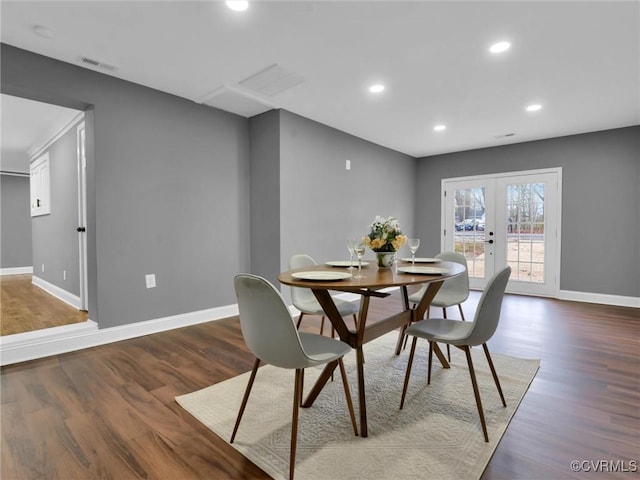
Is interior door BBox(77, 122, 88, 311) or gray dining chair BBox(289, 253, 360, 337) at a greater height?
interior door BBox(77, 122, 88, 311)

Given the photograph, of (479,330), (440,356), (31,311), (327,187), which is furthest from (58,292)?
(479,330)

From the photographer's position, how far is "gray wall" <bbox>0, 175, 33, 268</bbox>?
7.66 m

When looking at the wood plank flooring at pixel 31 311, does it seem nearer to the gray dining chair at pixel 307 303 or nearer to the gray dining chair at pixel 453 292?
the gray dining chair at pixel 307 303

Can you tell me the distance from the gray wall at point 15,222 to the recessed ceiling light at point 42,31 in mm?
7363

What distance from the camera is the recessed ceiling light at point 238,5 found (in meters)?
2.07

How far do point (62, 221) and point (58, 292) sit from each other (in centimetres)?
108

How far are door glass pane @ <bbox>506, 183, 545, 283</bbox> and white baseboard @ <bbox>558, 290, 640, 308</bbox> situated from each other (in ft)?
1.23

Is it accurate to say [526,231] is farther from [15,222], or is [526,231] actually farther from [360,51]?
[15,222]

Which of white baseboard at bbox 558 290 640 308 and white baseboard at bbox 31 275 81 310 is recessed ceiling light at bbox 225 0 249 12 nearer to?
white baseboard at bbox 31 275 81 310

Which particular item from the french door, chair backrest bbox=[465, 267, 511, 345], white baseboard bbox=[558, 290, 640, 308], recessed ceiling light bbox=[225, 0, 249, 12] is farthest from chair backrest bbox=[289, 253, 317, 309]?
white baseboard bbox=[558, 290, 640, 308]

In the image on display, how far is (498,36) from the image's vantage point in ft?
7.97

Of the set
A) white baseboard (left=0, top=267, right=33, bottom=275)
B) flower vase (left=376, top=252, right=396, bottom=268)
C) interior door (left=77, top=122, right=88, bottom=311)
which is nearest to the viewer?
flower vase (left=376, top=252, right=396, bottom=268)

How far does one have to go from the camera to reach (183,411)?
192cm

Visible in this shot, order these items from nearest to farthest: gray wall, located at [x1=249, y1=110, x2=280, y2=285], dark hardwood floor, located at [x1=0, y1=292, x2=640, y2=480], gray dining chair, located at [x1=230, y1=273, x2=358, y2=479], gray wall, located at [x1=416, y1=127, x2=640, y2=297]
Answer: gray dining chair, located at [x1=230, y1=273, x2=358, y2=479] < dark hardwood floor, located at [x1=0, y1=292, x2=640, y2=480] < gray wall, located at [x1=249, y1=110, x2=280, y2=285] < gray wall, located at [x1=416, y1=127, x2=640, y2=297]
